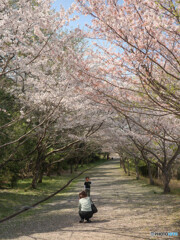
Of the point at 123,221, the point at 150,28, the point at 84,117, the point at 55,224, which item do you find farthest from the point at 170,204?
the point at 150,28

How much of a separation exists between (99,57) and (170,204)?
8241 mm

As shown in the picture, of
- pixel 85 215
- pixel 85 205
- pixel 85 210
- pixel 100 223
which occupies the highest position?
pixel 85 205

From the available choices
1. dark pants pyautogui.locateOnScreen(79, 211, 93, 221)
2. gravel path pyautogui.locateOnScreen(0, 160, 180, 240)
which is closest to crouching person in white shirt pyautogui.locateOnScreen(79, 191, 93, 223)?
dark pants pyautogui.locateOnScreen(79, 211, 93, 221)

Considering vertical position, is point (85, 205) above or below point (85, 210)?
above

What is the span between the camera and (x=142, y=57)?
627 cm

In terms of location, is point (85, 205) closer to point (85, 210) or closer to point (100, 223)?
point (85, 210)

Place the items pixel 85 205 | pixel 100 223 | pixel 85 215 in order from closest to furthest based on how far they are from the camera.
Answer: pixel 100 223, pixel 85 215, pixel 85 205

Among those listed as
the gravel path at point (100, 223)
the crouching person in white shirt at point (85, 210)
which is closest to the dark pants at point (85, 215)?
the crouching person in white shirt at point (85, 210)

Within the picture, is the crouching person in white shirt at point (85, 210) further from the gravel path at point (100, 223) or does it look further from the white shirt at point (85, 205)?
the gravel path at point (100, 223)

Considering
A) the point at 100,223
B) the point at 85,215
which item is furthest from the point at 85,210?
the point at 100,223

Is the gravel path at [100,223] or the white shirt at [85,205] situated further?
the white shirt at [85,205]

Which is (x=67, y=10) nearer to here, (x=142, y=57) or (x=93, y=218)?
(x=142, y=57)

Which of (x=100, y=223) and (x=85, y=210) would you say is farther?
(x=85, y=210)

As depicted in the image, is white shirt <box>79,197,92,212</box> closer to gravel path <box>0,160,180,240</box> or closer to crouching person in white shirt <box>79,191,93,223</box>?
crouching person in white shirt <box>79,191,93,223</box>
